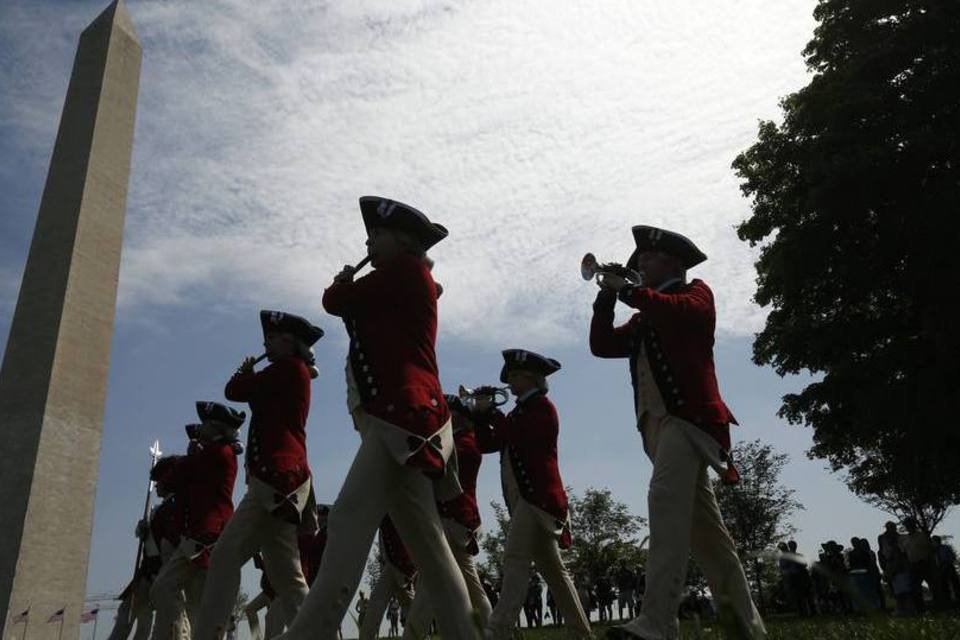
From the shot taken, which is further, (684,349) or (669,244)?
(669,244)

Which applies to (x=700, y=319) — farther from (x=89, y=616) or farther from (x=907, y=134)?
(x=89, y=616)

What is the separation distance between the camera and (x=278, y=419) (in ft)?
18.8

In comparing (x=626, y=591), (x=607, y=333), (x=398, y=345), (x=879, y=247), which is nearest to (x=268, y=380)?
(x=398, y=345)

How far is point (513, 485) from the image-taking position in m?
7.05

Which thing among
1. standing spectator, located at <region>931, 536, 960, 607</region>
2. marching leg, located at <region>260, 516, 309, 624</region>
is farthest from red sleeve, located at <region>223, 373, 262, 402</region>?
standing spectator, located at <region>931, 536, 960, 607</region>

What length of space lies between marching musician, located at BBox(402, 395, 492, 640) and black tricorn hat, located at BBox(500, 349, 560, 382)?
85cm

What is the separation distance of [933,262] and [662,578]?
523 inches

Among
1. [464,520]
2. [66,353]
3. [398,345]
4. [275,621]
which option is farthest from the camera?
[66,353]

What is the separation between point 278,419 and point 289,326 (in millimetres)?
681

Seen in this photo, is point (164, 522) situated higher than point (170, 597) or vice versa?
point (164, 522)

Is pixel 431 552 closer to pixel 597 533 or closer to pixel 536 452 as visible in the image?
pixel 536 452

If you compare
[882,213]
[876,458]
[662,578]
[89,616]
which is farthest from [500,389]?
[876,458]

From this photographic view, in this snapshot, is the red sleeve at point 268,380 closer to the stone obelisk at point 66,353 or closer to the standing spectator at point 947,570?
the stone obelisk at point 66,353

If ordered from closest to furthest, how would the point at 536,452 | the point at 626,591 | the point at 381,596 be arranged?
the point at 536,452 < the point at 381,596 < the point at 626,591
